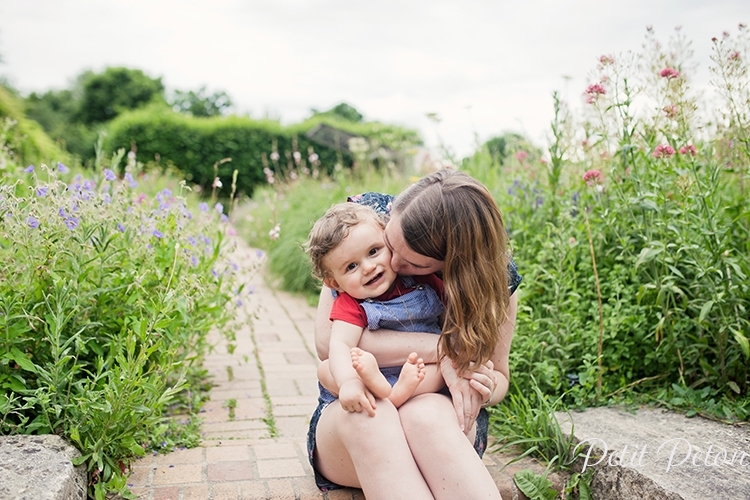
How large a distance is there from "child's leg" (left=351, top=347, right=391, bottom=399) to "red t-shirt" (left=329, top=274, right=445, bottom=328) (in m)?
0.15

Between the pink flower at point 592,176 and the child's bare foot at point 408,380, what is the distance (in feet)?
3.75

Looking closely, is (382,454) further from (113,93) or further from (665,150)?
(113,93)

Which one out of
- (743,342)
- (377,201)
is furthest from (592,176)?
(377,201)

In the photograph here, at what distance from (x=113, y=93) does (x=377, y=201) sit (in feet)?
87.9

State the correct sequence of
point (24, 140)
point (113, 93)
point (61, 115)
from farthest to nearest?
point (61, 115) < point (113, 93) < point (24, 140)

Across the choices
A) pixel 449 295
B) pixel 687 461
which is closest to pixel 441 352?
pixel 449 295

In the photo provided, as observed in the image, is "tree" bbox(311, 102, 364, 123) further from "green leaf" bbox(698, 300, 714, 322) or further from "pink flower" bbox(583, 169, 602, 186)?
"green leaf" bbox(698, 300, 714, 322)

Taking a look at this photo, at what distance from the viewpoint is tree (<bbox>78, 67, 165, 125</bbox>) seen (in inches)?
998

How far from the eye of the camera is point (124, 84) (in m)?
25.6

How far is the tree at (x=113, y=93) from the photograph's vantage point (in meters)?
25.4

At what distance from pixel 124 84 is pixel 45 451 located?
2676 centimetres

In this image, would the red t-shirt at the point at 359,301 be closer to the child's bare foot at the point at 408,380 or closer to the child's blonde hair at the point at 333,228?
the child's blonde hair at the point at 333,228

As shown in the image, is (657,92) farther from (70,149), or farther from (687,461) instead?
(70,149)

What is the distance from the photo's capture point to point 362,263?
1.69 meters
